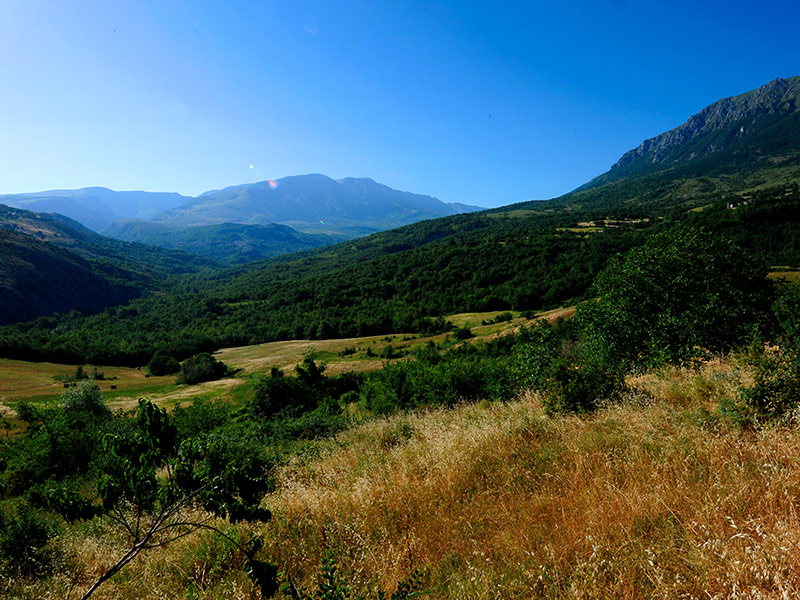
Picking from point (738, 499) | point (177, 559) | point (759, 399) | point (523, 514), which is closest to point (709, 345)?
point (759, 399)

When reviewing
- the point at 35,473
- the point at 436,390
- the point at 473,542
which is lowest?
the point at 35,473

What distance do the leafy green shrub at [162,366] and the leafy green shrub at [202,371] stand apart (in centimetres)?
1281

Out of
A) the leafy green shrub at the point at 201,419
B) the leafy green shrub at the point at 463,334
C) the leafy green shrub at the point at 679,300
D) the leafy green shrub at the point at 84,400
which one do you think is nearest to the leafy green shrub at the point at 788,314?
the leafy green shrub at the point at 679,300

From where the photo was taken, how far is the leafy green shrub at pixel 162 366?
287 ft

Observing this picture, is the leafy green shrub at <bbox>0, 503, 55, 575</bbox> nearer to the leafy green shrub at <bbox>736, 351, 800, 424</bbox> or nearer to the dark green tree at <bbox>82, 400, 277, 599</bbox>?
the dark green tree at <bbox>82, 400, 277, 599</bbox>

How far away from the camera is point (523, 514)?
148 inches

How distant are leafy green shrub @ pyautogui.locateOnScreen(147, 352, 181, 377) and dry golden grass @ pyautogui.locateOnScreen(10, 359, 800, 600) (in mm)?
100956

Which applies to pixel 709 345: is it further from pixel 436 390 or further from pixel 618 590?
pixel 618 590

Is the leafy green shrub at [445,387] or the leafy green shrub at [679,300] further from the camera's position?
the leafy green shrub at [445,387]

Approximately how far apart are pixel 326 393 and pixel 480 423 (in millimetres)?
28026

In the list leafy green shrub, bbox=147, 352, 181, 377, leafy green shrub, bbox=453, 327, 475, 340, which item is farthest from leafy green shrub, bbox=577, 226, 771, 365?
leafy green shrub, bbox=147, 352, 181, 377

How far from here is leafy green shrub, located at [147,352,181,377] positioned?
8762 cm

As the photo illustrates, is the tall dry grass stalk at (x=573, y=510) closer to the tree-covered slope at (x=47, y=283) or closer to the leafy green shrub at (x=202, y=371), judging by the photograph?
the leafy green shrub at (x=202, y=371)

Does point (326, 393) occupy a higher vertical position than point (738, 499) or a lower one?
lower
